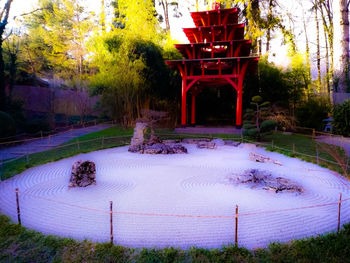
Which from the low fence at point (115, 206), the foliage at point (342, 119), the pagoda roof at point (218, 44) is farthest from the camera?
the pagoda roof at point (218, 44)

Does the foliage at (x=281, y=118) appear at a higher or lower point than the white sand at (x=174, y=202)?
higher

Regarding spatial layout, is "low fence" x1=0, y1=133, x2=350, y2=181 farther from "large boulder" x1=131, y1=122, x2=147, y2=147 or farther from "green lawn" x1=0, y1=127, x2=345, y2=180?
"large boulder" x1=131, y1=122, x2=147, y2=147

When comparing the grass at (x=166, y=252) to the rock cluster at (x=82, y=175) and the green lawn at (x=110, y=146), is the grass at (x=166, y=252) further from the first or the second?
the green lawn at (x=110, y=146)

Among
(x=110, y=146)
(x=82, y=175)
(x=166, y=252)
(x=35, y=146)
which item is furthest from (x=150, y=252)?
(x=35, y=146)

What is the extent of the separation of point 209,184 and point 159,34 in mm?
17121

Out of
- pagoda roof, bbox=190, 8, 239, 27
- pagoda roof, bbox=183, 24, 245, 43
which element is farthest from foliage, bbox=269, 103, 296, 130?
pagoda roof, bbox=190, 8, 239, 27

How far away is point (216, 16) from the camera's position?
675 inches

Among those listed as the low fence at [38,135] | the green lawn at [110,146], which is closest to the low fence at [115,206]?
the green lawn at [110,146]

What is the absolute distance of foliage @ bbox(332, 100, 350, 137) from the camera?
12625 millimetres

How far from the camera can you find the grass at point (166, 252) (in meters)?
3.41

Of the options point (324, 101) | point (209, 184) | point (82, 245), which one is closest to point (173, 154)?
point (209, 184)

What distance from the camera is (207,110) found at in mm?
19828

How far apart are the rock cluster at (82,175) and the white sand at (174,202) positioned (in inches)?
8.8

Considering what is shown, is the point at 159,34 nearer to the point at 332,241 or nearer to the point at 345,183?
the point at 345,183
